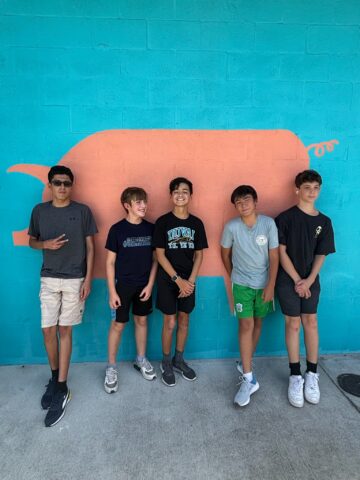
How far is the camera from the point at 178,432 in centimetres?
229

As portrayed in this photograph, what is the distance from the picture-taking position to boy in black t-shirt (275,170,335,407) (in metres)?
2.71

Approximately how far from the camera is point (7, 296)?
3.01 meters

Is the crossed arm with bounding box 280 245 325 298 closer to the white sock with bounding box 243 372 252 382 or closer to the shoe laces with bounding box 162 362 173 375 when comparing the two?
the white sock with bounding box 243 372 252 382

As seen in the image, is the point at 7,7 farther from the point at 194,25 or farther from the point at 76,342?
the point at 76,342

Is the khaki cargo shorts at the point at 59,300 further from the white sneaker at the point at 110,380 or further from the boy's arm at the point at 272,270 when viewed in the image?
the boy's arm at the point at 272,270

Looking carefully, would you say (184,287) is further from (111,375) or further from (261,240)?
(111,375)

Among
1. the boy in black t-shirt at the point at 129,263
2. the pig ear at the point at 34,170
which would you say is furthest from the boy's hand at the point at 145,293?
the pig ear at the point at 34,170

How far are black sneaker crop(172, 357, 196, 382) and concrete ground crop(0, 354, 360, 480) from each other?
0.23 ft

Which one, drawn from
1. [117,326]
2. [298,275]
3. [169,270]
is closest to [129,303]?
[117,326]

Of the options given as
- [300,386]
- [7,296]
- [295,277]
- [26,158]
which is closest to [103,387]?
[7,296]

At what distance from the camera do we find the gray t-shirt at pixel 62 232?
2.63m

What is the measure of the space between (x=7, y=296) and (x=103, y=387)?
1.25m

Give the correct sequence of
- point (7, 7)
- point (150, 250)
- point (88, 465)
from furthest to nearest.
Result: point (150, 250), point (7, 7), point (88, 465)

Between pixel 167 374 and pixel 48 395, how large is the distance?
1012 millimetres
